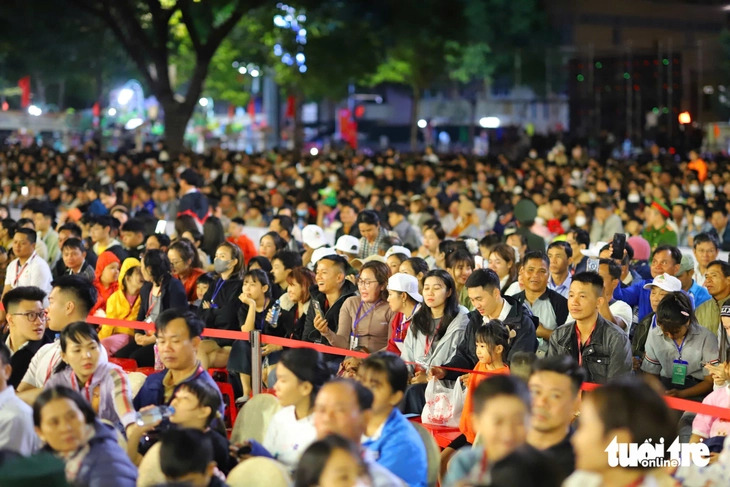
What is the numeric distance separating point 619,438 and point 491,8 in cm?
4223

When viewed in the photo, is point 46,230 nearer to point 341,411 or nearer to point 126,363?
point 126,363

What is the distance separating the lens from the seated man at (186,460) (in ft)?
16.5

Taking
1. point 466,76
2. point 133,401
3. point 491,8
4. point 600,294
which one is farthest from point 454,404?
point 466,76

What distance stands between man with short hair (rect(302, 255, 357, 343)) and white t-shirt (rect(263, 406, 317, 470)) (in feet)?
8.75

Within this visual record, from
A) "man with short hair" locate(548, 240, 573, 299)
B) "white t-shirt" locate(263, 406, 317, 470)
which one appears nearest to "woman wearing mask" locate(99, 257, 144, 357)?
"man with short hair" locate(548, 240, 573, 299)

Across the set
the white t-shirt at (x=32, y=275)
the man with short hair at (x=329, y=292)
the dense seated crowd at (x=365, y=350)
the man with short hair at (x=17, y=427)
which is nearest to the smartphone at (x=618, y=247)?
the dense seated crowd at (x=365, y=350)

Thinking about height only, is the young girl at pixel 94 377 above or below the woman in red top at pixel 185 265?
below

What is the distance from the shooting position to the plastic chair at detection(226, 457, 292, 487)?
17.3ft

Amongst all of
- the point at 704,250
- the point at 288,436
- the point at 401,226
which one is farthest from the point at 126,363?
the point at 401,226

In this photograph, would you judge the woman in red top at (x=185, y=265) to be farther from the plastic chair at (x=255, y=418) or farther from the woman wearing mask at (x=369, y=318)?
the plastic chair at (x=255, y=418)

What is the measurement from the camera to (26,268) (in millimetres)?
10531

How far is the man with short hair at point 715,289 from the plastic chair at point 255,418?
3821 mm

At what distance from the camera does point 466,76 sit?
5041 centimetres

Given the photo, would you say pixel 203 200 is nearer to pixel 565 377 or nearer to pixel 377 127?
pixel 565 377
